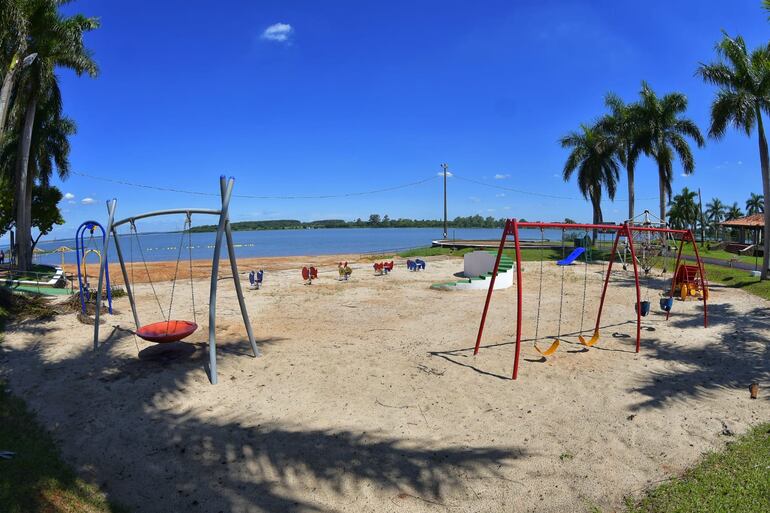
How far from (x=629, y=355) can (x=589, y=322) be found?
3.00 m

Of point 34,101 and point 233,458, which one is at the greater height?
point 34,101

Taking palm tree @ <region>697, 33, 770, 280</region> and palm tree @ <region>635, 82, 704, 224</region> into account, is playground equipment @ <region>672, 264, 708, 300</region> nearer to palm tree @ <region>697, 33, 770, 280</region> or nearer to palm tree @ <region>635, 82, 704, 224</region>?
palm tree @ <region>697, 33, 770, 280</region>

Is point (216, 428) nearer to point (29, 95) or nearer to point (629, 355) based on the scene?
point (629, 355)

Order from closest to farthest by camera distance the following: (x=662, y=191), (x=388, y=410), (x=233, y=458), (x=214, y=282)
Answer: (x=233, y=458) → (x=388, y=410) → (x=214, y=282) → (x=662, y=191)

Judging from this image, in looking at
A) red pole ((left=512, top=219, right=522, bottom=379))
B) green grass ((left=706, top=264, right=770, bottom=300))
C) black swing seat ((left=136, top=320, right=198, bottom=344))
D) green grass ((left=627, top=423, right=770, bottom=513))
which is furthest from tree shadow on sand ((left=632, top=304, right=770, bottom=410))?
black swing seat ((left=136, top=320, right=198, bottom=344))

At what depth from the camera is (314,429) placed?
599cm

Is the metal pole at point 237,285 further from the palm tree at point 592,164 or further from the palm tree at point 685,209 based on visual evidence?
the palm tree at point 685,209

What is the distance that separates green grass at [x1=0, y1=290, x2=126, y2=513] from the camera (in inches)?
157

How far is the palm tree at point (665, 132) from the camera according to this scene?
1130 inches

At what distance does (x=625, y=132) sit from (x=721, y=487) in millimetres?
32041

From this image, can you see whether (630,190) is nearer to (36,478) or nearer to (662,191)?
(662,191)

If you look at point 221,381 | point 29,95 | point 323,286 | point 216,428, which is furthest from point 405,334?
point 29,95

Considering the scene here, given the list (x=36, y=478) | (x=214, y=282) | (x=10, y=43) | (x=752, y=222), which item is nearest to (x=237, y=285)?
(x=214, y=282)

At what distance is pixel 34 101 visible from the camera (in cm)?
2028
